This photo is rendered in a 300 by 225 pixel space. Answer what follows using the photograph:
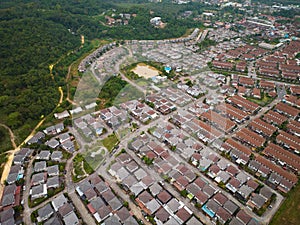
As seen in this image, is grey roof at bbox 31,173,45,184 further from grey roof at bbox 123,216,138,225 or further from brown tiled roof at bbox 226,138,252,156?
brown tiled roof at bbox 226,138,252,156

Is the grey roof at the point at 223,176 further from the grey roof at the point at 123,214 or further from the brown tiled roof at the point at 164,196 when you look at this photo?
the grey roof at the point at 123,214

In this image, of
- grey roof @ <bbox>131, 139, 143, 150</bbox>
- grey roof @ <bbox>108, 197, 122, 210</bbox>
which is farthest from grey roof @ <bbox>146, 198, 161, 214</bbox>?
grey roof @ <bbox>131, 139, 143, 150</bbox>

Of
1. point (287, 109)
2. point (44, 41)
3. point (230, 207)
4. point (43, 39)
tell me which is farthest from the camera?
point (43, 39)

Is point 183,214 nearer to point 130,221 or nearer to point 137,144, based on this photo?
point 130,221

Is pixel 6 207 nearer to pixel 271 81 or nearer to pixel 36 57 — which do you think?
pixel 36 57

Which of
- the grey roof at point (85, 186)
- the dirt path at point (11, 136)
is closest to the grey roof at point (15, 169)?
the dirt path at point (11, 136)

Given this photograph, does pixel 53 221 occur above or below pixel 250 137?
above

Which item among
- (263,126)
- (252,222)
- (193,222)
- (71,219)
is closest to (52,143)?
(71,219)

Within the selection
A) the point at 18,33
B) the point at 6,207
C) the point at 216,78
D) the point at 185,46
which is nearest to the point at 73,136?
the point at 6,207
